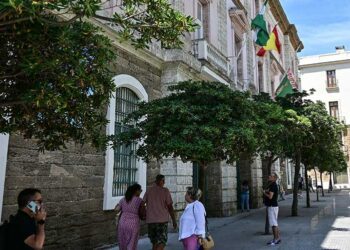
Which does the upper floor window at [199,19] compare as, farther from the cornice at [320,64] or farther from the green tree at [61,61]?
the cornice at [320,64]

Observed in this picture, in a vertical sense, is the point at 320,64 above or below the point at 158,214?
above

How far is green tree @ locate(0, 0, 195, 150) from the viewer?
10.2 feet

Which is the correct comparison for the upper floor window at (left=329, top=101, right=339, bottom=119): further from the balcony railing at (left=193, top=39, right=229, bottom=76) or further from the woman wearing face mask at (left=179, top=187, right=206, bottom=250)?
the woman wearing face mask at (left=179, top=187, right=206, bottom=250)

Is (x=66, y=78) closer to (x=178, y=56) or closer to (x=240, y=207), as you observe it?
(x=178, y=56)

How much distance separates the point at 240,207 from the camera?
1900cm

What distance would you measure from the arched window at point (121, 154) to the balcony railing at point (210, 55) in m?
3.67

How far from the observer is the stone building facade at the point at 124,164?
7469 mm

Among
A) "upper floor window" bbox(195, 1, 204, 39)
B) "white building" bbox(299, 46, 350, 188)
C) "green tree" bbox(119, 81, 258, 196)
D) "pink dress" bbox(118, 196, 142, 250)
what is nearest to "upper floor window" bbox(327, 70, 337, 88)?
"white building" bbox(299, 46, 350, 188)

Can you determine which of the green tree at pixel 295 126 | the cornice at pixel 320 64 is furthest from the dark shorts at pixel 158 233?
the cornice at pixel 320 64

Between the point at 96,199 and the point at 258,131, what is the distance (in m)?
4.04

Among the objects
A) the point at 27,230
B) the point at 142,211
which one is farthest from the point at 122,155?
the point at 27,230

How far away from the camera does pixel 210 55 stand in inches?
594

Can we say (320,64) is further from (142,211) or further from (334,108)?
(142,211)

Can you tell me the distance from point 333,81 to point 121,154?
4176 centimetres
